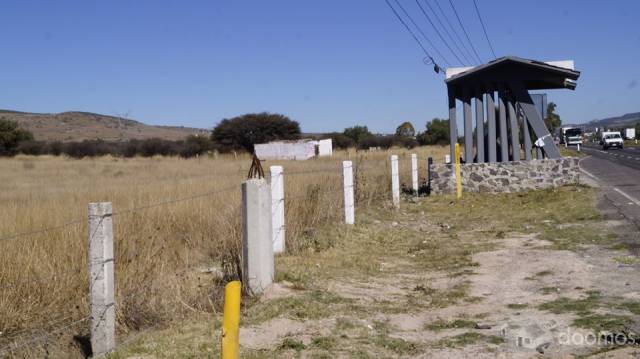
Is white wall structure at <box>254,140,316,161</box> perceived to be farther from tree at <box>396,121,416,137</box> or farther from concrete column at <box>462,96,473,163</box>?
tree at <box>396,121,416,137</box>

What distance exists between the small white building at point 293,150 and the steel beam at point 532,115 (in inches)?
911

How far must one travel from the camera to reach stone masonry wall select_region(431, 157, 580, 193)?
19312 mm

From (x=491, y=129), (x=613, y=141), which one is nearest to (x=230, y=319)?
(x=491, y=129)

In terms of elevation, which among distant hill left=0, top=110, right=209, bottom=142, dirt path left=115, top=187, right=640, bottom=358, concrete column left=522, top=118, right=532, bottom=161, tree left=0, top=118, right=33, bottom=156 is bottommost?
dirt path left=115, top=187, right=640, bottom=358

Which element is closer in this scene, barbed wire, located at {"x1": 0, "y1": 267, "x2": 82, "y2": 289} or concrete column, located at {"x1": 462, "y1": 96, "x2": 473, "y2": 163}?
barbed wire, located at {"x1": 0, "y1": 267, "x2": 82, "y2": 289}

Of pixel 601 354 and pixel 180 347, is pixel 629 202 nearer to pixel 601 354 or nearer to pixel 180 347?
pixel 601 354

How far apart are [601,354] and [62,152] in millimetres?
52147

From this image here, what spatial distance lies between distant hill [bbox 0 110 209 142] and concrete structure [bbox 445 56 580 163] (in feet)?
218

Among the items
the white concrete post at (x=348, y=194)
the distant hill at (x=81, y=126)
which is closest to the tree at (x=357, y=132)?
the distant hill at (x=81, y=126)

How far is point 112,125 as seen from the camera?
97.4 m

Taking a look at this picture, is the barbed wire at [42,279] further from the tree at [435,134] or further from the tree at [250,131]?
the tree at [435,134]

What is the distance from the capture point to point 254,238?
7.32 m

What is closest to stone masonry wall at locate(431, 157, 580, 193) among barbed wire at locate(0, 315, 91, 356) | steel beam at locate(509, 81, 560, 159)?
steel beam at locate(509, 81, 560, 159)

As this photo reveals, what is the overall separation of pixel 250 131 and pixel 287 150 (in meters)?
10.5
